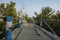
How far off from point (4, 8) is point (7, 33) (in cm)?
4536

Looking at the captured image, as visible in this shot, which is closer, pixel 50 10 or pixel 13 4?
pixel 13 4

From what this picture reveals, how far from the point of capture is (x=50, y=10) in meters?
81.2

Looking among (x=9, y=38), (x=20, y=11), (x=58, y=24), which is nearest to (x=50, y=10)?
(x=20, y=11)

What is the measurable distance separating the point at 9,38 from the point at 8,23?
47 centimetres

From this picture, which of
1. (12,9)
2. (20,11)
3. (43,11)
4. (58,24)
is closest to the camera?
(58,24)

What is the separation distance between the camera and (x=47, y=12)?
79688 millimetres

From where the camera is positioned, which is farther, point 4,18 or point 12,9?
point 12,9

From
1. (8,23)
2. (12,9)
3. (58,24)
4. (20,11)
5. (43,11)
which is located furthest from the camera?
(43,11)

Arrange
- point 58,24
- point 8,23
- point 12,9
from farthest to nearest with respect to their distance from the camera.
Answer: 1. point 12,9
2. point 58,24
3. point 8,23

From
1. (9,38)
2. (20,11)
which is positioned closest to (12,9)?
(20,11)

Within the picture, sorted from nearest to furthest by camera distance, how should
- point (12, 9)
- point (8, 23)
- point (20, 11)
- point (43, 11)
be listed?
1. point (8, 23)
2. point (12, 9)
3. point (20, 11)
4. point (43, 11)

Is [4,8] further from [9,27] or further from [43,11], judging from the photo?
[9,27]

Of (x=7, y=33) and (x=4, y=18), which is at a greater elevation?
(x=4, y=18)

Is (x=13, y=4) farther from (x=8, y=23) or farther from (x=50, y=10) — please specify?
(x=8, y=23)
